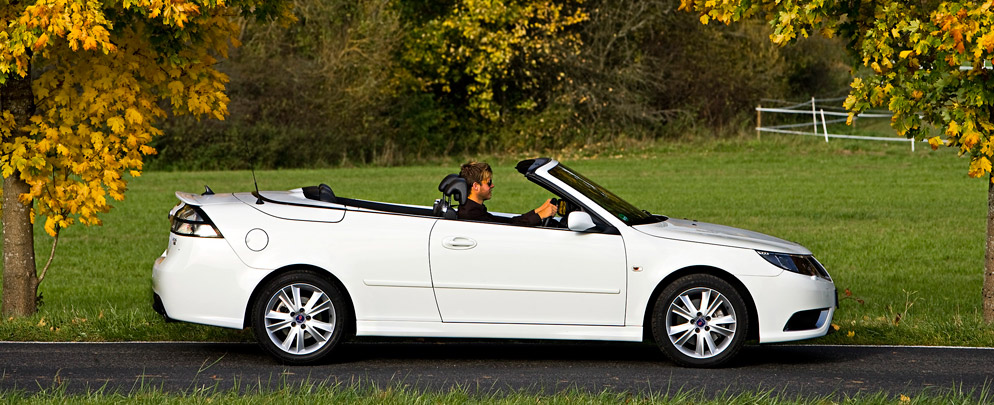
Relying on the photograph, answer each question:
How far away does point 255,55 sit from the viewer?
37.7 m

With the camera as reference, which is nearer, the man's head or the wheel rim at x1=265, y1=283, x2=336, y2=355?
the wheel rim at x1=265, y1=283, x2=336, y2=355

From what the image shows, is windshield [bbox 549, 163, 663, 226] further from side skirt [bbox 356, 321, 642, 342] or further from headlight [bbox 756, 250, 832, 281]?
headlight [bbox 756, 250, 832, 281]

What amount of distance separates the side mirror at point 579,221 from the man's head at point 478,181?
675mm

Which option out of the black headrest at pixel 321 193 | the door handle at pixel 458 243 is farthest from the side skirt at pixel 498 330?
the black headrest at pixel 321 193

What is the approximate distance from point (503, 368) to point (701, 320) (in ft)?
3.97

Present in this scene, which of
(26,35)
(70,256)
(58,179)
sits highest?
(26,35)

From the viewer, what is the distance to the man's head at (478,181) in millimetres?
8156

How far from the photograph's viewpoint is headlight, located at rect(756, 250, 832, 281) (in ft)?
25.5

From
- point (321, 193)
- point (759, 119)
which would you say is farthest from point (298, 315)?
point (759, 119)

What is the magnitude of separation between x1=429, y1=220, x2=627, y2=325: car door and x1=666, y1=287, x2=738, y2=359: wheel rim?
0.32 meters

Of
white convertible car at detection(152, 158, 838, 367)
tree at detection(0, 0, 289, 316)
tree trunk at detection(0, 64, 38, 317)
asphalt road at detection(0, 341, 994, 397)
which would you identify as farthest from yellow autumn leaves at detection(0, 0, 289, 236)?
white convertible car at detection(152, 158, 838, 367)

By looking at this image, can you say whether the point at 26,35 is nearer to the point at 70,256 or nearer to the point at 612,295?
the point at 612,295

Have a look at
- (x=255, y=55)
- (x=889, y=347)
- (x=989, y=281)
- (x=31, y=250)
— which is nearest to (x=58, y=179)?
(x=31, y=250)

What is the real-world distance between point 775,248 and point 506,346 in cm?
204
